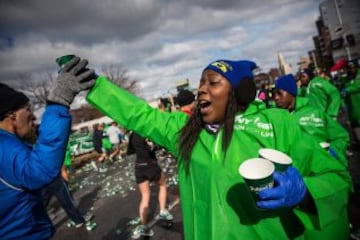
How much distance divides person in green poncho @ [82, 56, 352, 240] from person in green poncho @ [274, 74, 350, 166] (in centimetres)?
169

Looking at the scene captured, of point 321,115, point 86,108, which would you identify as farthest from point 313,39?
point 321,115

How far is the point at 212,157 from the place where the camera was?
1.80m

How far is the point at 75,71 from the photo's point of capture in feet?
5.90

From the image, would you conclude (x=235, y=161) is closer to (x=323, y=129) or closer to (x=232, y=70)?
(x=232, y=70)

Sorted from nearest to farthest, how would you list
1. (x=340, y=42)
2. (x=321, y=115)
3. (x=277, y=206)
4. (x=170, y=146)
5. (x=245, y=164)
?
1. (x=277, y=206)
2. (x=245, y=164)
3. (x=170, y=146)
4. (x=321, y=115)
5. (x=340, y=42)

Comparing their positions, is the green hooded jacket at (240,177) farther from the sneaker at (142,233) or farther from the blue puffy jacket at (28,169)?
the sneaker at (142,233)

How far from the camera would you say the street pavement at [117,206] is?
493 cm

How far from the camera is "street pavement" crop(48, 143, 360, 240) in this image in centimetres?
493

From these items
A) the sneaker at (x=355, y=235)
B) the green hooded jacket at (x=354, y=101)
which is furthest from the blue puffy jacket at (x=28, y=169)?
the green hooded jacket at (x=354, y=101)

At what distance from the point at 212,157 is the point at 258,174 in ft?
1.81

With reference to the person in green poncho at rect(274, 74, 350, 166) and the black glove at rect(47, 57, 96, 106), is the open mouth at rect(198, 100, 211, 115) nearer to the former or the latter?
the black glove at rect(47, 57, 96, 106)

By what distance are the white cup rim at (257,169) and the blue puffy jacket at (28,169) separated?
45.1 inches

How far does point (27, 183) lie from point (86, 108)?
6498 cm

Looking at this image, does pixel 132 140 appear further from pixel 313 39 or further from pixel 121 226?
pixel 313 39
